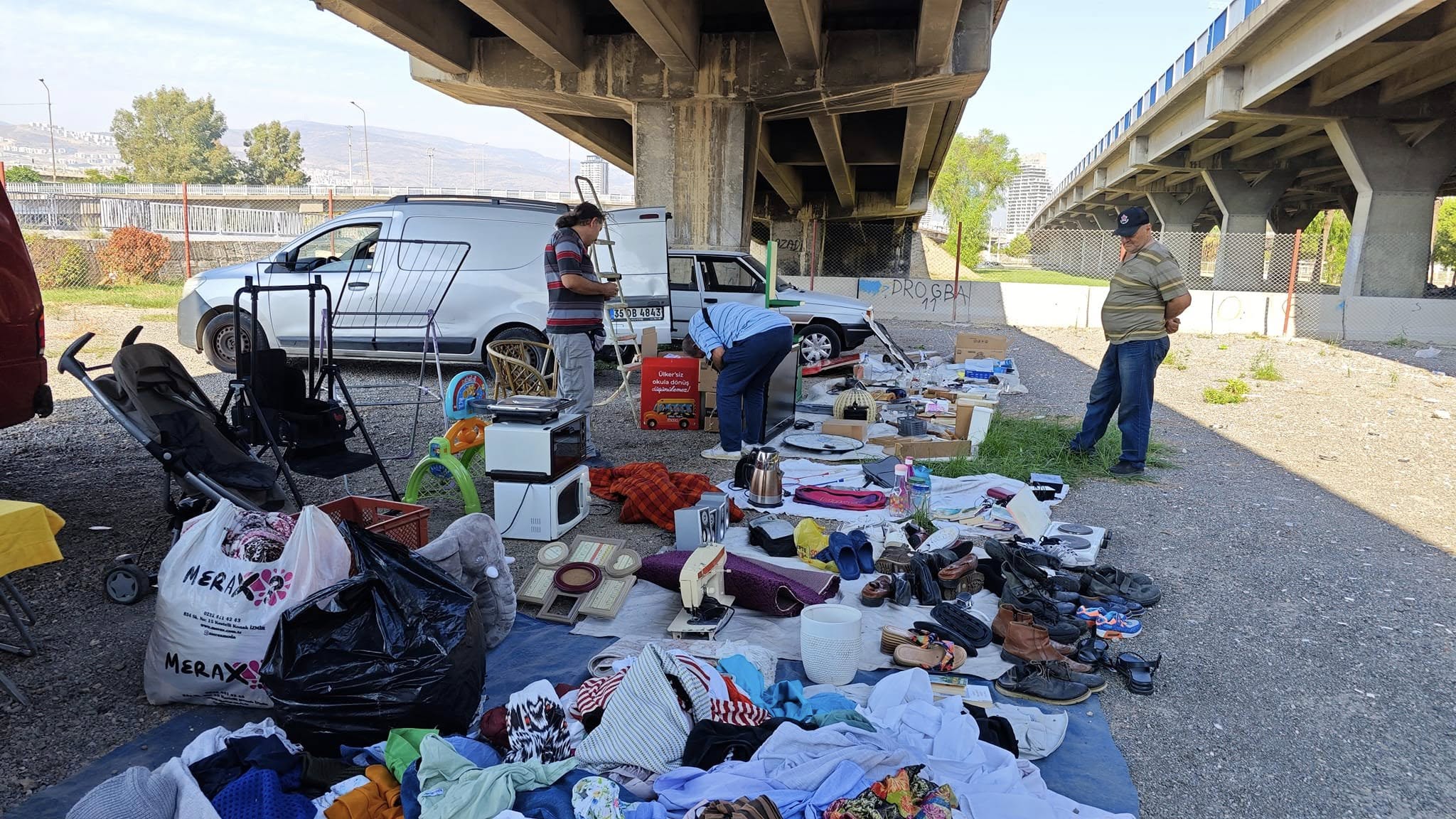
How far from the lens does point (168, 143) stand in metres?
95.6

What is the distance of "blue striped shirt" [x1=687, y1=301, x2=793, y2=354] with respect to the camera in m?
6.89

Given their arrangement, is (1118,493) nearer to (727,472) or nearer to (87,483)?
(727,472)

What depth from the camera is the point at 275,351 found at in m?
5.13

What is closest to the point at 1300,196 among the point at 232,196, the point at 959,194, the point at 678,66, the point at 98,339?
the point at 959,194

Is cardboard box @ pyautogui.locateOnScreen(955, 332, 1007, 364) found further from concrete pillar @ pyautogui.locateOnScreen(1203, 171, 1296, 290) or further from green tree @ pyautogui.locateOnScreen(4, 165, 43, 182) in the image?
green tree @ pyautogui.locateOnScreen(4, 165, 43, 182)

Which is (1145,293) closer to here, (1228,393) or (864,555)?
(864,555)

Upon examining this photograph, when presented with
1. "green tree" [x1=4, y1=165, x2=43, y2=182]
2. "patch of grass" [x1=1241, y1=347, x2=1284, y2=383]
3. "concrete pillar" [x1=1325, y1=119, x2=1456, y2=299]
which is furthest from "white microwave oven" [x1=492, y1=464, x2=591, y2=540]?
"green tree" [x1=4, y1=165, x2=43, y2=182]

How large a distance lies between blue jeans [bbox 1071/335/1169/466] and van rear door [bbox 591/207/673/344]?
5190 millimetres

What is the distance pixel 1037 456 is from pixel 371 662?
228 inches

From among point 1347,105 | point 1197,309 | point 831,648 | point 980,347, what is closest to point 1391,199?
point 1347,105

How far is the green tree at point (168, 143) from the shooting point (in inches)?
3666

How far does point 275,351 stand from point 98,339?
30.4ft

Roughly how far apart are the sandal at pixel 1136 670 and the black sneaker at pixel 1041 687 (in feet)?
0.64

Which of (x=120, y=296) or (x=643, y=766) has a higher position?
(x=120, y=296)
